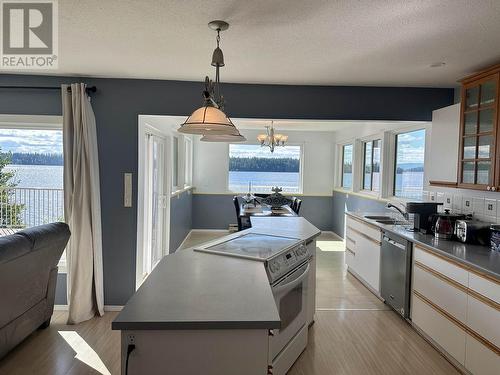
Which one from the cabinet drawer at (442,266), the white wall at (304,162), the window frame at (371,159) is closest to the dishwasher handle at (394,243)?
the cabinet drawer at (442,266)

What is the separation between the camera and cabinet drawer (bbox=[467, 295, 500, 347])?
7.55 ft

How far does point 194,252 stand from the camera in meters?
2.53

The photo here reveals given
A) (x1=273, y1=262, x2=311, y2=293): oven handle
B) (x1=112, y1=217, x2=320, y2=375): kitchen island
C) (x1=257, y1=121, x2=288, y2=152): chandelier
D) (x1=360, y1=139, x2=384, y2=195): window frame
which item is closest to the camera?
(x1=112, y1=217, x2=320, y2=375): kitchen island

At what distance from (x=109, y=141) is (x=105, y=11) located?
6.25ft

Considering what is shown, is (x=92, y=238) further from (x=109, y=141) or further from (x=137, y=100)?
(x=137, y=100)

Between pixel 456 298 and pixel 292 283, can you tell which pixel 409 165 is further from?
pixel 292 283

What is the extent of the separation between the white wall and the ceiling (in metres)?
4.75

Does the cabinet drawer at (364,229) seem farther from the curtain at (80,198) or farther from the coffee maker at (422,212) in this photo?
the curtain at (80,198)

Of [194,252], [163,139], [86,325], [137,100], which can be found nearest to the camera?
[194,252]

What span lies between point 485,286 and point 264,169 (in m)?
6.54

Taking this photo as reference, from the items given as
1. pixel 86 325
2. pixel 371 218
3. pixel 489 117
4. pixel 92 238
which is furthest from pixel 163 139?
pixel 489 117

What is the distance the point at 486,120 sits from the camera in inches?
118

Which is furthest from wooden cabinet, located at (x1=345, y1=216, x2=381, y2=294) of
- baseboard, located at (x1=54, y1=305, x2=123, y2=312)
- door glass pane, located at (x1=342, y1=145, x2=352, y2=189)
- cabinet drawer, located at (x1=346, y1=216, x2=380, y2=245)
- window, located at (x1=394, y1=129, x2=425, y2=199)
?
baseboard, located at (x1=54, y1=305, x2=123, y2=312)

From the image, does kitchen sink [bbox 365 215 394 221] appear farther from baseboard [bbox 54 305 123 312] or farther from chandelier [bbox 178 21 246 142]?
baseboard [bbox 54 305 123 312]
